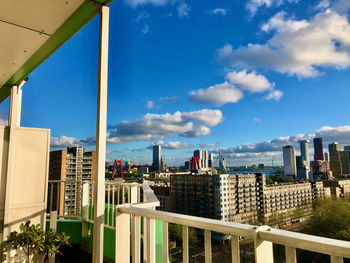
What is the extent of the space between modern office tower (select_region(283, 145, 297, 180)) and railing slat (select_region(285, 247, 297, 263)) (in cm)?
3334

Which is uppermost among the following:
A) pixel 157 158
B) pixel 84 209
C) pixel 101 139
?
pixel 157 158

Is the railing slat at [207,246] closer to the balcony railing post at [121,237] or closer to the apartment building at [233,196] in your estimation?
the balcony railing post at [121,237]

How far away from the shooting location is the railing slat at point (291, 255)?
2.04ft

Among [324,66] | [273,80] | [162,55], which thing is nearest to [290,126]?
[273,80]

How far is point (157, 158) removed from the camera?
39.1 metres

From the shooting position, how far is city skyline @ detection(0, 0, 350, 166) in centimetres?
4169

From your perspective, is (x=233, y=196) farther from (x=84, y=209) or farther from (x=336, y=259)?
(x=336, y=259)

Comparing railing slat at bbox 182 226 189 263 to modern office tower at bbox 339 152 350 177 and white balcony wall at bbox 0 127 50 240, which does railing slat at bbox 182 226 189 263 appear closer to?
white balcony wall at bbox 0 127 50 240

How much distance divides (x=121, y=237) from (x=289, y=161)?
35317 mm

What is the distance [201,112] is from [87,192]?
2469 inches

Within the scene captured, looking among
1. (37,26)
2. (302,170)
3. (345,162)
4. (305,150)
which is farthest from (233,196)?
(37,26)

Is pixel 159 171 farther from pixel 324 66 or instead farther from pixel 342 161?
pixel 324 66

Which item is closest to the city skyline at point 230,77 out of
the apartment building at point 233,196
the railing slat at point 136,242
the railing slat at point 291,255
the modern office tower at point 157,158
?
the modern office tower at point 157,158

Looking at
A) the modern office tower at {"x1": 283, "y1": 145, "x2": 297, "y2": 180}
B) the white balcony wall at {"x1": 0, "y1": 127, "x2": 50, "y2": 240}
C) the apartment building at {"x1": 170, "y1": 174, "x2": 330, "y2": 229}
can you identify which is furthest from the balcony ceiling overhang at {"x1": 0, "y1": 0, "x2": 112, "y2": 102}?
the modern office tower at {"x1": 283, "y1": 145, "x2": 297, "y2": 180}
